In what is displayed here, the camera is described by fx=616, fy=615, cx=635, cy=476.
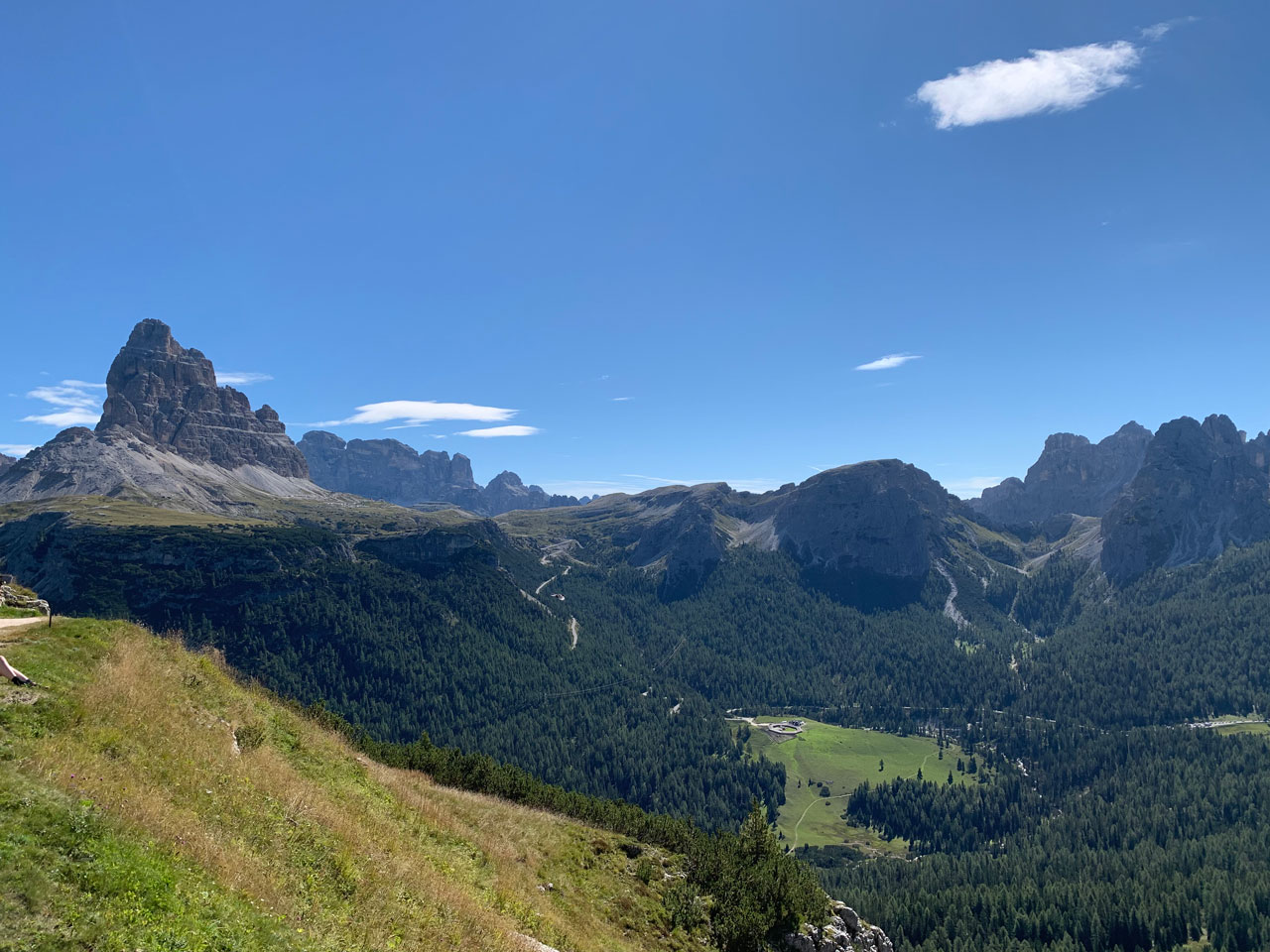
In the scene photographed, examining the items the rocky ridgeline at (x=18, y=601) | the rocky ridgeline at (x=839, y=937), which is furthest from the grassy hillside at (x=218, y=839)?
the rocky ridgeline at (x=839, y=937)

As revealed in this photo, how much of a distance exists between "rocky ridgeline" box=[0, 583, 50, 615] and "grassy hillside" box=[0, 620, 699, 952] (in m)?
8.24

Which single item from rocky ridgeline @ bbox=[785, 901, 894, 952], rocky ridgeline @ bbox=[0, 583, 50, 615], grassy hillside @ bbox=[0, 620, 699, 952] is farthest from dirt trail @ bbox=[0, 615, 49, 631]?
rocky ridgeline @ bbox=[785, 901, 894, 952]

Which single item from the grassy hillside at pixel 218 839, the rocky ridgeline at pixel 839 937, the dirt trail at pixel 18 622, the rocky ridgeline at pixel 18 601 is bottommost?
the rocky ridgeline at pixel 839 937

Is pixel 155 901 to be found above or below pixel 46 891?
below

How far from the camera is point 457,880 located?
97.0 ft

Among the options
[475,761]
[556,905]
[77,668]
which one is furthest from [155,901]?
[475,761]

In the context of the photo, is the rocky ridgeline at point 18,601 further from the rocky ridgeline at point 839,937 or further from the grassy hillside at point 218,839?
the rocky ridgeline at point 839,937

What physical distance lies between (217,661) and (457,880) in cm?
2593

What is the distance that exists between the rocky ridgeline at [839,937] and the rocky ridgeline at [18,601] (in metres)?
58.3

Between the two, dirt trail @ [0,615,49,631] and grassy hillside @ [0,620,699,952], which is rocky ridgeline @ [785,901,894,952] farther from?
dirt trail @ [0,615,49,631]

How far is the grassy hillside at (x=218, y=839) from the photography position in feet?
53.5

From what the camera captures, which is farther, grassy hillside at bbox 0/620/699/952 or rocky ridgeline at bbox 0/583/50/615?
rocky ridgeline at bbox 0/583/50/615

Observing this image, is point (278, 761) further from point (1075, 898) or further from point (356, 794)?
point (1075, 898)

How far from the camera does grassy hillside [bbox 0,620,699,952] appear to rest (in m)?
16.3
